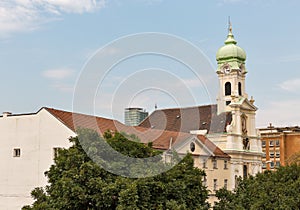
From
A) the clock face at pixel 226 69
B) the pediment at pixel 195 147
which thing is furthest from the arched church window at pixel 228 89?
the pediment at pixel 195 147

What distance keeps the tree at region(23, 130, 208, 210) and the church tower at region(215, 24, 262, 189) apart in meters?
41.2

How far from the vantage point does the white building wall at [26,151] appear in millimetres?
45875

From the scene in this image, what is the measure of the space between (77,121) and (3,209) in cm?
1034

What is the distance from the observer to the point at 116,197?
2720 cm

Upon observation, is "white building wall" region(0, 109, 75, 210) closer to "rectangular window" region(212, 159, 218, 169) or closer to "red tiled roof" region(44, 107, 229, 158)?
"red tiled roof" region(44, 107, 229, 158)

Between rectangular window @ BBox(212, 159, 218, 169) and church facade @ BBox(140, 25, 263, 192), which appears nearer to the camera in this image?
rectangular window @ BBox(212, 159, 218, 169)

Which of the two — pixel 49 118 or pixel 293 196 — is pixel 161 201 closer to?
pixel 293 196

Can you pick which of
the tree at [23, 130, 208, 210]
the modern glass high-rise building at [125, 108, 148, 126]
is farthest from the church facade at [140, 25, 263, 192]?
the tree at [23, 130, 208, 210]

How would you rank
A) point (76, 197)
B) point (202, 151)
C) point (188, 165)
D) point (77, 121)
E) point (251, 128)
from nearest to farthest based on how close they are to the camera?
point (76, 197) < point (188, 165) < point (77, 121) < point (202, 151) < point (251, 128)

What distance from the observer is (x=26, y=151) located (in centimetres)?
4725

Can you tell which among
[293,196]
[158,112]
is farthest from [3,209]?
[158,112]

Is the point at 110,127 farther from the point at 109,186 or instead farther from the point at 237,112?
the point at 237,112

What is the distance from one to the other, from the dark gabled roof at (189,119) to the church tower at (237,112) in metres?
1.43

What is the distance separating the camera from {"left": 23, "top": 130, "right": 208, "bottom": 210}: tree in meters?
26.9
